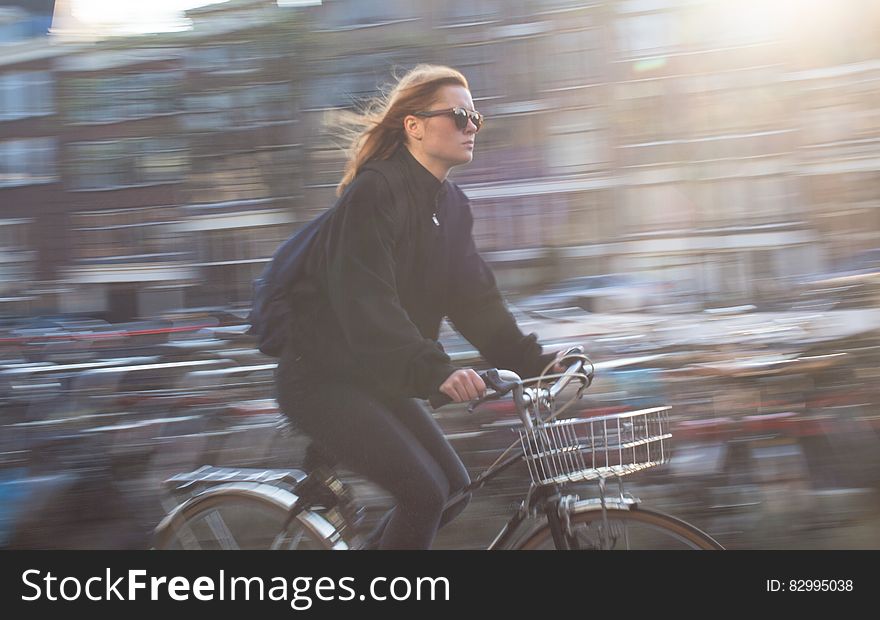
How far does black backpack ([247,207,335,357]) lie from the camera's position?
89.2 inches

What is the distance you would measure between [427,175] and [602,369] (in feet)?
2.63

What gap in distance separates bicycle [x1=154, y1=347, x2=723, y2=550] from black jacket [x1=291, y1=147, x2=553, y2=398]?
15 centimetres

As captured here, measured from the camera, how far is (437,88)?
2404 millimetres

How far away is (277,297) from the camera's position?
7.45 ft

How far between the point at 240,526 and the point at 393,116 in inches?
44.3

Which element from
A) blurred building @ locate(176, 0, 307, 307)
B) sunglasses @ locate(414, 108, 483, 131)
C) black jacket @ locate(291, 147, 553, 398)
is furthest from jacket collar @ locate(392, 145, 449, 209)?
blurred building @ locate(176, 0, 307, 307)

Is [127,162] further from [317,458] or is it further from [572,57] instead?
[572,57]

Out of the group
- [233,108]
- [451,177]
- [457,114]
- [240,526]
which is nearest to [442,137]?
[457,114]

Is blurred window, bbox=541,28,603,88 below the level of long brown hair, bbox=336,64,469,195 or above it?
above

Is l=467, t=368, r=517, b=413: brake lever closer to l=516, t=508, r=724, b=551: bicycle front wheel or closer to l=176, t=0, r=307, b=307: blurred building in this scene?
l=516, t=508, r=724, b=551: bicycle front wheel

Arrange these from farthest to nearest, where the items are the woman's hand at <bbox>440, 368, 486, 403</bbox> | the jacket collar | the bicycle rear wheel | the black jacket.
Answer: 1. the bicycle rear wheel
2. the jacket collar
3. the black jacket
4. the woman's hand at <bbox>440, 368, 486, 403</bbox>

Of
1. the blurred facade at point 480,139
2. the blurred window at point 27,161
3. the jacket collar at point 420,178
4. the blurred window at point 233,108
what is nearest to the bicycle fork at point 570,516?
the blurred facade at point 480,139

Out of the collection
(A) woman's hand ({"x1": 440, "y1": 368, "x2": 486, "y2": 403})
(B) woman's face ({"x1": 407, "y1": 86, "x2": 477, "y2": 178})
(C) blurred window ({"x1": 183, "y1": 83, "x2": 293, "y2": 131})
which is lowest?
(A) woman's hand ({"x1": 440, "y1": 368, "x2": 486, "y2": 403})
